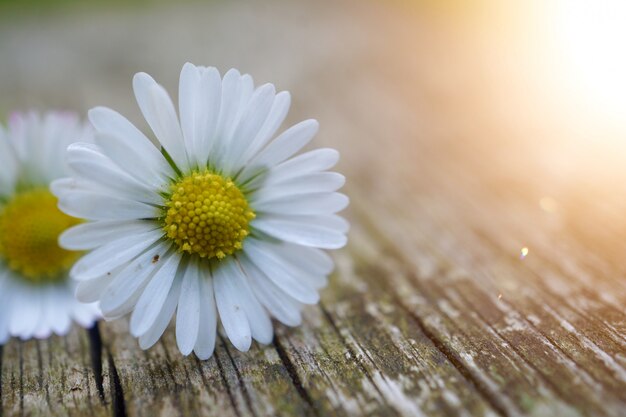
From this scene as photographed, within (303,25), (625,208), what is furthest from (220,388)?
(303,25)

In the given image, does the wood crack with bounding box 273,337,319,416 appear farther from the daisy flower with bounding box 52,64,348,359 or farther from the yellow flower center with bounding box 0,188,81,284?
the yellow flower center with bounding box 0,188,81,284

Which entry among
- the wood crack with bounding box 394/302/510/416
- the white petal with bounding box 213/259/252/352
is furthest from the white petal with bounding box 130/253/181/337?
the wood crack with bounding box 394/302/510/416

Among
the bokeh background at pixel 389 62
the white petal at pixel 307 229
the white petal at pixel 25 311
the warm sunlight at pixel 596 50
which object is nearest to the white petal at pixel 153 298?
the white petal at pixel 307 229

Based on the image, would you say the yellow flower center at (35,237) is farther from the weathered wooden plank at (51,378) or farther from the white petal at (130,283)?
the white petal at (130,283)

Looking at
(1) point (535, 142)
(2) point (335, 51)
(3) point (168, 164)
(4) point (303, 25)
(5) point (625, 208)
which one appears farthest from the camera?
(4) point (303, 25)

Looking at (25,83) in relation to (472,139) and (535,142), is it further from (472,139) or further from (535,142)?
(535,142)

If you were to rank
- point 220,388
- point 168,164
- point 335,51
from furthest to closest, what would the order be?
1. point 335,51
2. point 168,164
3. point 220,388

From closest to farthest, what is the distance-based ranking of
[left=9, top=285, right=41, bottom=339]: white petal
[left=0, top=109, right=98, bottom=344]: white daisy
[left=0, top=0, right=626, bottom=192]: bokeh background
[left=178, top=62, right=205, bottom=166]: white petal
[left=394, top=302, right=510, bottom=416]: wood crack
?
[left=394, top=302, right=510, bottom=416]: wood crack, [left=178, top=62, right=205, bottom=166]: white petal, [left=9, top=285, right=41, bottom=339]: white petal, [left=0, top=109, right=98, bottom=344]: white daisy, [left=0, top=0, right=626, bottom=192]: bokeh background

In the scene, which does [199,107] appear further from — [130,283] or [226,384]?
[226,384]
